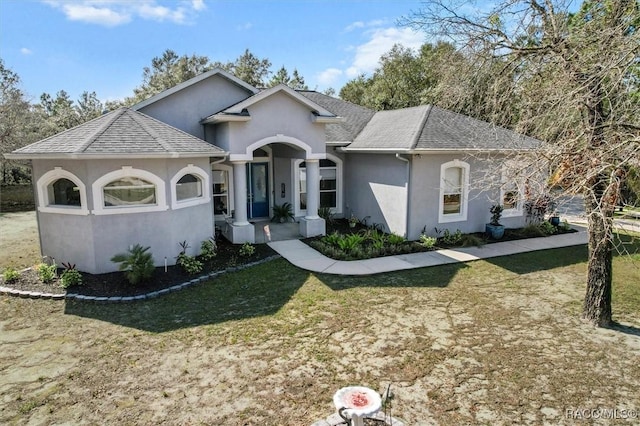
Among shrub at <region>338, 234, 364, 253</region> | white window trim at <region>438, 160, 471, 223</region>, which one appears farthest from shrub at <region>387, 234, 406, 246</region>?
white window trim at <region>438, 160, 471, 223</region>

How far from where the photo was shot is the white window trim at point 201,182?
11.5 m

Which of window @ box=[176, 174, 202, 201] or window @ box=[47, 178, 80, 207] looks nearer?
window @ box=[47, 178, 80, 207]


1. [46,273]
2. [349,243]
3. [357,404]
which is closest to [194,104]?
[46,273]

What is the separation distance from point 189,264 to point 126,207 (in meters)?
2.39

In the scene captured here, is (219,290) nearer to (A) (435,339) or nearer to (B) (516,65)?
(A) (435,339)

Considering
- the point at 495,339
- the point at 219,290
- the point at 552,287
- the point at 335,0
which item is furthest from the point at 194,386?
the point at 335,0

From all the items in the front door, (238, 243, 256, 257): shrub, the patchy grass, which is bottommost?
the patchy grass

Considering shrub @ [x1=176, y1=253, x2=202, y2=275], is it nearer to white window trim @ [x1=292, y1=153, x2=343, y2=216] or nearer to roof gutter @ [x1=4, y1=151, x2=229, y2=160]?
roof gutter @ [x1=4, y1=151, x2=229, y2=160]

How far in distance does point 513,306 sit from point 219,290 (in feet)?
24.0

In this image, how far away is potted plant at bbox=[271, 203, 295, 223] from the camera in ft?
55.6

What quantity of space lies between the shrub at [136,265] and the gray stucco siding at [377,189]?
885cm

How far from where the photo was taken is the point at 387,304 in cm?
917

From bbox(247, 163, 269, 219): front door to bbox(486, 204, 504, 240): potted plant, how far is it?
31.7 feet

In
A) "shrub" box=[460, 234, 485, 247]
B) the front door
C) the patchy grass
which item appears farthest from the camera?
the front door
